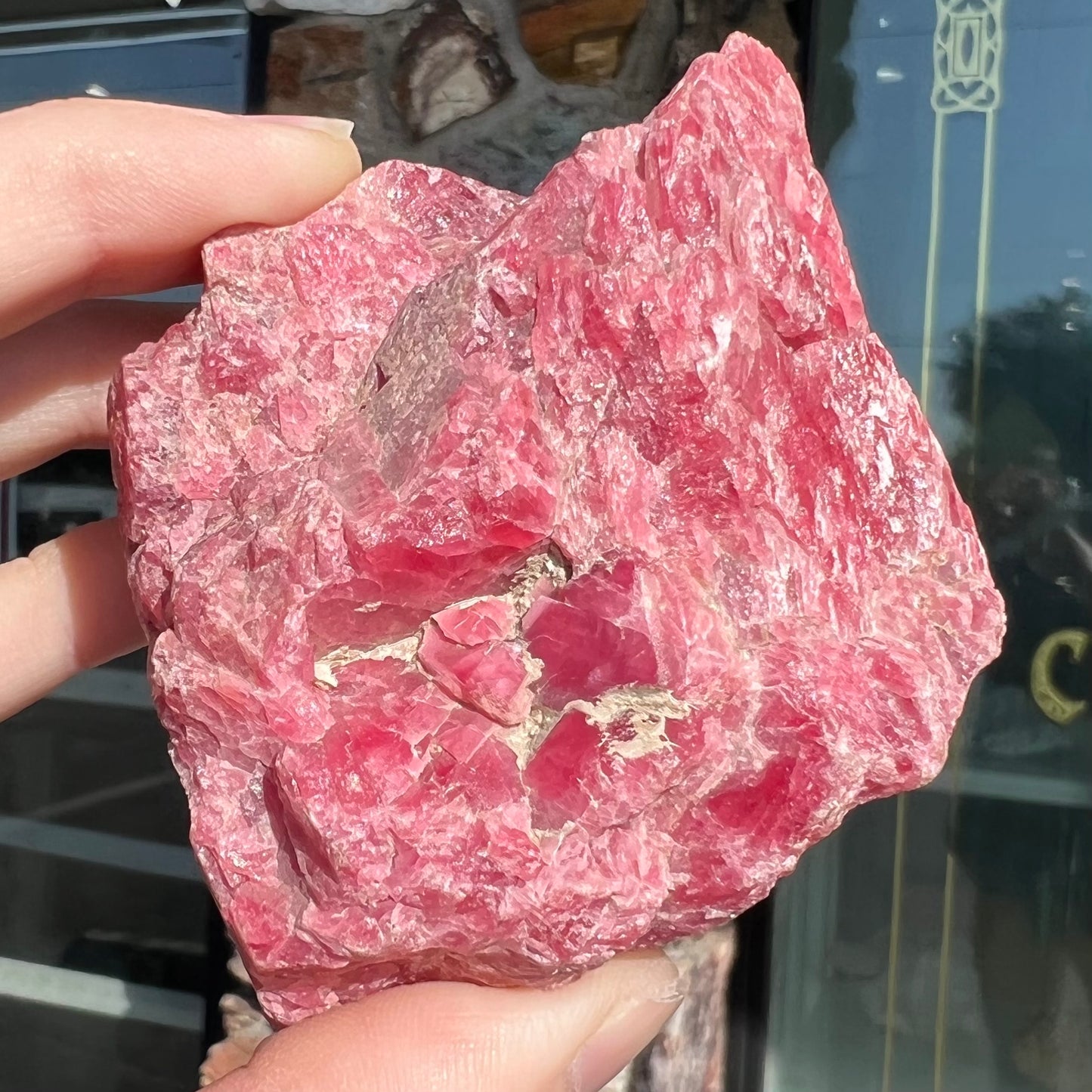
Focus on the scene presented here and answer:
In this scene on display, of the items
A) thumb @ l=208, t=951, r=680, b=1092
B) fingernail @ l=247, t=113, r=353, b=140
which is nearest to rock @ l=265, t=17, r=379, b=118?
fingernail @ l=247, t=113, r=353, b=140

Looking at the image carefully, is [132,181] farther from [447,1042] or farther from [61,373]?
[447,1042]

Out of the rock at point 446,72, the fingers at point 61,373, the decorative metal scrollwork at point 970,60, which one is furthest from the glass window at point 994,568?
the fingers at point 61,373

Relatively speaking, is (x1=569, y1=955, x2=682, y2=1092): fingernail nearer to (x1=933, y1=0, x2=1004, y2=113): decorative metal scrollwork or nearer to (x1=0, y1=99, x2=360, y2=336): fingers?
(x1=0, y1=99, x2=360, y2=336): fingers

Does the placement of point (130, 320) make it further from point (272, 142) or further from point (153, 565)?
point (153, 565)

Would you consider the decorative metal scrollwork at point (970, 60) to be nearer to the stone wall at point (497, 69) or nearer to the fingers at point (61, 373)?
the stone wall at point (497, 69)

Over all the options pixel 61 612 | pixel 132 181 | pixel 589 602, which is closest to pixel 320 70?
pixel 132 181

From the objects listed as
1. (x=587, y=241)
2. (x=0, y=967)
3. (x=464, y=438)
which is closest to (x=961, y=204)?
(x=587, y=241)

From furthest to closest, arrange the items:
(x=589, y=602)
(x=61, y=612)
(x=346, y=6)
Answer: (x=346, y=6) < (x=61, y=612) < (x=589, y=602)
